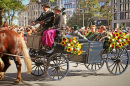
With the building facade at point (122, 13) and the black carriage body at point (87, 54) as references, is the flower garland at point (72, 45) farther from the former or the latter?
the building facade at point (122, 13)

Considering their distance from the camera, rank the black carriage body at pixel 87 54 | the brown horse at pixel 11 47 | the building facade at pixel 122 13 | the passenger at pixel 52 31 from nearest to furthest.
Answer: the brown horse at pixel 11 47, the passenger at pixel 52 31, the black carriage body at pixel 87 54, the building facade at pixel 122 13

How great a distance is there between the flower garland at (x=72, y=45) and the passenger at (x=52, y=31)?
0.40 meters

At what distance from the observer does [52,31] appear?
7.95 metres

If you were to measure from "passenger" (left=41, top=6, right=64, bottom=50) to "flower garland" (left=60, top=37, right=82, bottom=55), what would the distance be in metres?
0.40

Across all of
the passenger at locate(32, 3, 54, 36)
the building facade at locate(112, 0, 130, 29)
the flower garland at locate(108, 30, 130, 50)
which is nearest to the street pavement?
the flower garland at locate(108, 30, 130, 50)

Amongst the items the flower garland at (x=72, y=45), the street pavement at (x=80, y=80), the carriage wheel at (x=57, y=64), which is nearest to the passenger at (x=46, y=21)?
the flower garland at (x=72, y=45)

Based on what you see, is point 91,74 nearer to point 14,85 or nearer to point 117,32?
point 117,32

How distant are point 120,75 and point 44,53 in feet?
9.04

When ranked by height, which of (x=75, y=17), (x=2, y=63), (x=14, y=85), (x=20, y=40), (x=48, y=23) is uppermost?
(x=75, y=17)

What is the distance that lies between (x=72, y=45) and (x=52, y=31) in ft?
2.58

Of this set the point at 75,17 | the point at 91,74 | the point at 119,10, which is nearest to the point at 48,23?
the point at 91,74

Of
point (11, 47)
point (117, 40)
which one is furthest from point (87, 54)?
point (11, 47)

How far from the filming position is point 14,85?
693 centimetres

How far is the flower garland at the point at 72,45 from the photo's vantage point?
25.8ft
